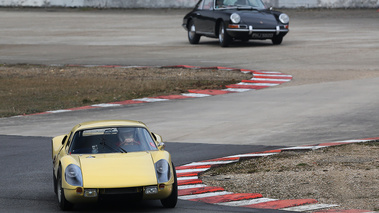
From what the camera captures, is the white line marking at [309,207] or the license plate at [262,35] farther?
the license plate at [262,35]

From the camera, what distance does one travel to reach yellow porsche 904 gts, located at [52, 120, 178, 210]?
8.66 meters

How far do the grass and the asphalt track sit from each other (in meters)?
1.25

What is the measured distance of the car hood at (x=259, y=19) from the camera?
1061 inches

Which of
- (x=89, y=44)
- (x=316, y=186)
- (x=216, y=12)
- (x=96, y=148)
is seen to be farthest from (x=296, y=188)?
(x=89, y=44)

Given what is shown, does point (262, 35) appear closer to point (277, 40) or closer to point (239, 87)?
point (277, 40)

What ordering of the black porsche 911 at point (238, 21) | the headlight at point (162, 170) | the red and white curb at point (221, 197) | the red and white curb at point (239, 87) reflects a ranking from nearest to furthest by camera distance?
the headlight at point (162, 170), the red and white curb at point (221, 197), the red and white curb at point (239, 87), the black porsche 911 at point (238, 21)

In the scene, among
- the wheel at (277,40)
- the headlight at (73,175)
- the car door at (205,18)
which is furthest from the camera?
the wheel at (277,40)

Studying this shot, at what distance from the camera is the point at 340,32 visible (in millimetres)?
33531

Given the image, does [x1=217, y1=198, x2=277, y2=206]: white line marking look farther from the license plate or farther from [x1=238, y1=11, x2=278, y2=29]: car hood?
the license plate

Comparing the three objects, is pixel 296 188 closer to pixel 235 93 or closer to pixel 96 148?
pixel 96 148

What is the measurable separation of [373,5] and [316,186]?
120ft

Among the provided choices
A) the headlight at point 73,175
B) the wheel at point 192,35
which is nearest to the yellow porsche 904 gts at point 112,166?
the headlight at point 73,175

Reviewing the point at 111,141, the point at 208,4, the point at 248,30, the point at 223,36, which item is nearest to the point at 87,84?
the point at 248,30

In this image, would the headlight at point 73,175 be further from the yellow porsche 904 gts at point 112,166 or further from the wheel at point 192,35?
the wheel at point 192,35
